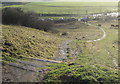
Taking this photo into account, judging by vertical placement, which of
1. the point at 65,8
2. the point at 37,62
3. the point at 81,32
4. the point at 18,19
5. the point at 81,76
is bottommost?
the point at 81,76

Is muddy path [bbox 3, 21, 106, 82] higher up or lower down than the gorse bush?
lower down

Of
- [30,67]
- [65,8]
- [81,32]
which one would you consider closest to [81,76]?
[30,67]

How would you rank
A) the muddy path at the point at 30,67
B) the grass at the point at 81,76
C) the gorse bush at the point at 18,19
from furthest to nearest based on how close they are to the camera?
the gorse bush at the point at 18,19 < the muddy path at the point at 30,67 < the grass at the point at 81,76

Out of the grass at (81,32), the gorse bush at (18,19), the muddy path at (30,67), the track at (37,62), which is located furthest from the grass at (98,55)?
the gorse bush at (18,19)

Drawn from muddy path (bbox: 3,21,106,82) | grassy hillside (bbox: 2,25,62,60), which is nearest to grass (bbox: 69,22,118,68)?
muddy path (bbox: 3,21,106,82)

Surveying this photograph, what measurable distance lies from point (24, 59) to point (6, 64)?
301 cm

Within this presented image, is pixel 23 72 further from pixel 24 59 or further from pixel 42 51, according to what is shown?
pixel 42 51

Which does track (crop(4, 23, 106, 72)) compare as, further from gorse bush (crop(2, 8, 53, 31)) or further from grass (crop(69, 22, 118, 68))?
gorse bush (crop(2, 8, 53, 31))

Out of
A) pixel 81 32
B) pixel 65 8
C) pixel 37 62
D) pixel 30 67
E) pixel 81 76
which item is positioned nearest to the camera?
pixel 81 76

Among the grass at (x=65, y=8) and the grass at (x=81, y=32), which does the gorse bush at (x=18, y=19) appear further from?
the grass at (x=65, y=8)

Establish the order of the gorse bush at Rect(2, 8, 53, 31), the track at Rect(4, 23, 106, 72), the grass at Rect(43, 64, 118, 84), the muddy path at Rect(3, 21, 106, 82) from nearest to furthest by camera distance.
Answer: the grass at Rect(43, 64, 118, 84) < the muddy path at Rect(3, 21, 106, 82) < the track at Rect(4, 23, 106, 72) < the gorse bush at Rect(2, 8, 53, 31)

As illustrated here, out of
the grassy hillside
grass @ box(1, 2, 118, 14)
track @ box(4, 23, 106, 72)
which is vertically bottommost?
track @ box(4, 23, 106, 72)

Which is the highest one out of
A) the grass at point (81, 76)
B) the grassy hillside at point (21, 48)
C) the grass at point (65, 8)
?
the grass at point (65, 8)

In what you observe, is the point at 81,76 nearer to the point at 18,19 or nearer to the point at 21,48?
the point at 21,48
